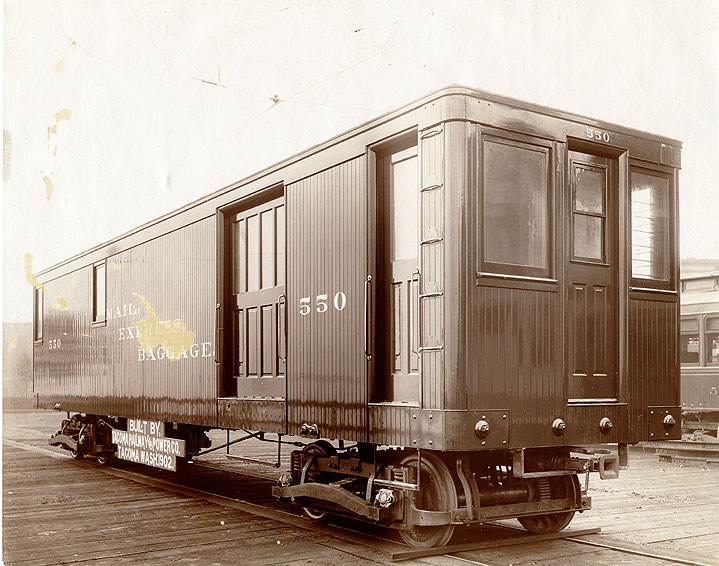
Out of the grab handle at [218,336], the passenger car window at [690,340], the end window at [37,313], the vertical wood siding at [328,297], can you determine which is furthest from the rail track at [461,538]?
the passenger car window at [690,340]

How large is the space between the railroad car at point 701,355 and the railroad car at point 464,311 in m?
10.3

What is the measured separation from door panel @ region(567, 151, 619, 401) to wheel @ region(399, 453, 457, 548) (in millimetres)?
1286

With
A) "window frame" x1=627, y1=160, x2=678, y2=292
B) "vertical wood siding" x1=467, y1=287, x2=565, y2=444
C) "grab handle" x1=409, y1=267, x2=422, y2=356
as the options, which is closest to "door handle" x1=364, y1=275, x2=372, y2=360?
"grab handle" x1=409, y1=267, x2=422, y2=356

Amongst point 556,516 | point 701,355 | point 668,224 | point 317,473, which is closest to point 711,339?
point 701,355

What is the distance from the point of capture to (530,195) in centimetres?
657

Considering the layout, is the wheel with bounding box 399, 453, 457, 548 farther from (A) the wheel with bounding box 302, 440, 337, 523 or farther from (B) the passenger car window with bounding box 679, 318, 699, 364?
(B) the passenger car window with bounding box 679, 318, 699, 364

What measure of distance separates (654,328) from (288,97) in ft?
13.3

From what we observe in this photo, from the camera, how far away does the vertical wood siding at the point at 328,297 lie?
700cm

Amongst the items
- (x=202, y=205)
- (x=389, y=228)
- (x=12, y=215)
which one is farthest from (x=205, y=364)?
(x=389, y=228)

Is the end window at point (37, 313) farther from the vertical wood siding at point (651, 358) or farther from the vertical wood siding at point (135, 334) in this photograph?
the vertical wood siding at point (651, 358)

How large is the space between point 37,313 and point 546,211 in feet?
42.7

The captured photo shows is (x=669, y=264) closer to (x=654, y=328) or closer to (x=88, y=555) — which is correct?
(x=654, y=328)

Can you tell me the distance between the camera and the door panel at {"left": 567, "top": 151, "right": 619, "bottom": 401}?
22.2 feet

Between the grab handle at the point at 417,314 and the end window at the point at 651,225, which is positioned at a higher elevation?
the end window at the point at 651,225
